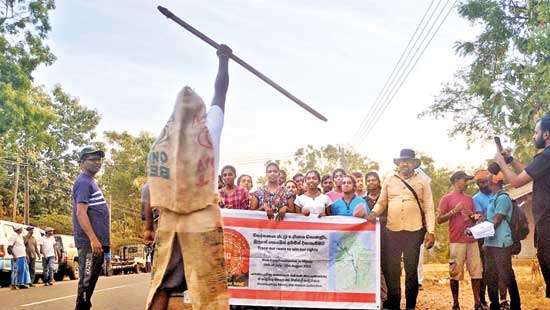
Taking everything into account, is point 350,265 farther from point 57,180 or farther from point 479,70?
point 57,180

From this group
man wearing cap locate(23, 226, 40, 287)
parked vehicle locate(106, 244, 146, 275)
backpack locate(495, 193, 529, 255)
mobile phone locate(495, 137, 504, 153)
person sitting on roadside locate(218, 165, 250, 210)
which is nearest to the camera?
mobile phone locate(495, 137, 504, 153)

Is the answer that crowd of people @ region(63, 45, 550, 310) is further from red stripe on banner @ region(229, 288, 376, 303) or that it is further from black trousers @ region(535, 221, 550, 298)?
red stripe on banner @ region(229, 288, 376, 303)

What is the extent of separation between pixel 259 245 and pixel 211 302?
14.0 ft

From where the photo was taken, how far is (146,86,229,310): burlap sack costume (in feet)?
12.6

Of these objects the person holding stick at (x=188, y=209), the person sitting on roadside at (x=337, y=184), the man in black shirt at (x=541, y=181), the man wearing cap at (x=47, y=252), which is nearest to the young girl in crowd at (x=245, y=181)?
the person sitting on roadside at (x=337, y=184)

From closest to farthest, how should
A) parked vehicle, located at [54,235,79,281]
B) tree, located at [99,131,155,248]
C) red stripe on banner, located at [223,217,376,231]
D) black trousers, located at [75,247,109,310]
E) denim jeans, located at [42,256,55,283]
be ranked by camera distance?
black trousers, located at [75,247,109,310], red stripe on banner, located at [223,217,376,231], denim jeans, located at [42,256,55,283], parked vehicle, located at [54,235,79,281], tree, located at [99,131,155,248]

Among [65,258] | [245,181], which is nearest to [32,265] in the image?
[65,258]

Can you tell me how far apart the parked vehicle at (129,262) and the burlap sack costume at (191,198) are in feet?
100

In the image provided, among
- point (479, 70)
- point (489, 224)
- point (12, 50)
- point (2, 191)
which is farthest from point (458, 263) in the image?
point (2, 191)

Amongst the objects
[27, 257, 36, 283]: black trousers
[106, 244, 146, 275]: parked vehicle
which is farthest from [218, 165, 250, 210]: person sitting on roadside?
[106, 244, 146, 275]: parked vehicle

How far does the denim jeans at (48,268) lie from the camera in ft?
64.3

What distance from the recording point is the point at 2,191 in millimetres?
46281

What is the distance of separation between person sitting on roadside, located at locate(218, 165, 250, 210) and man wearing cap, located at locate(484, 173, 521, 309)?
2992 millimetres

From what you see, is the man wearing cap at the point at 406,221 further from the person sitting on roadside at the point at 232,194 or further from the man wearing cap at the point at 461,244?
the person sitting on roadside at the point at 232,194
